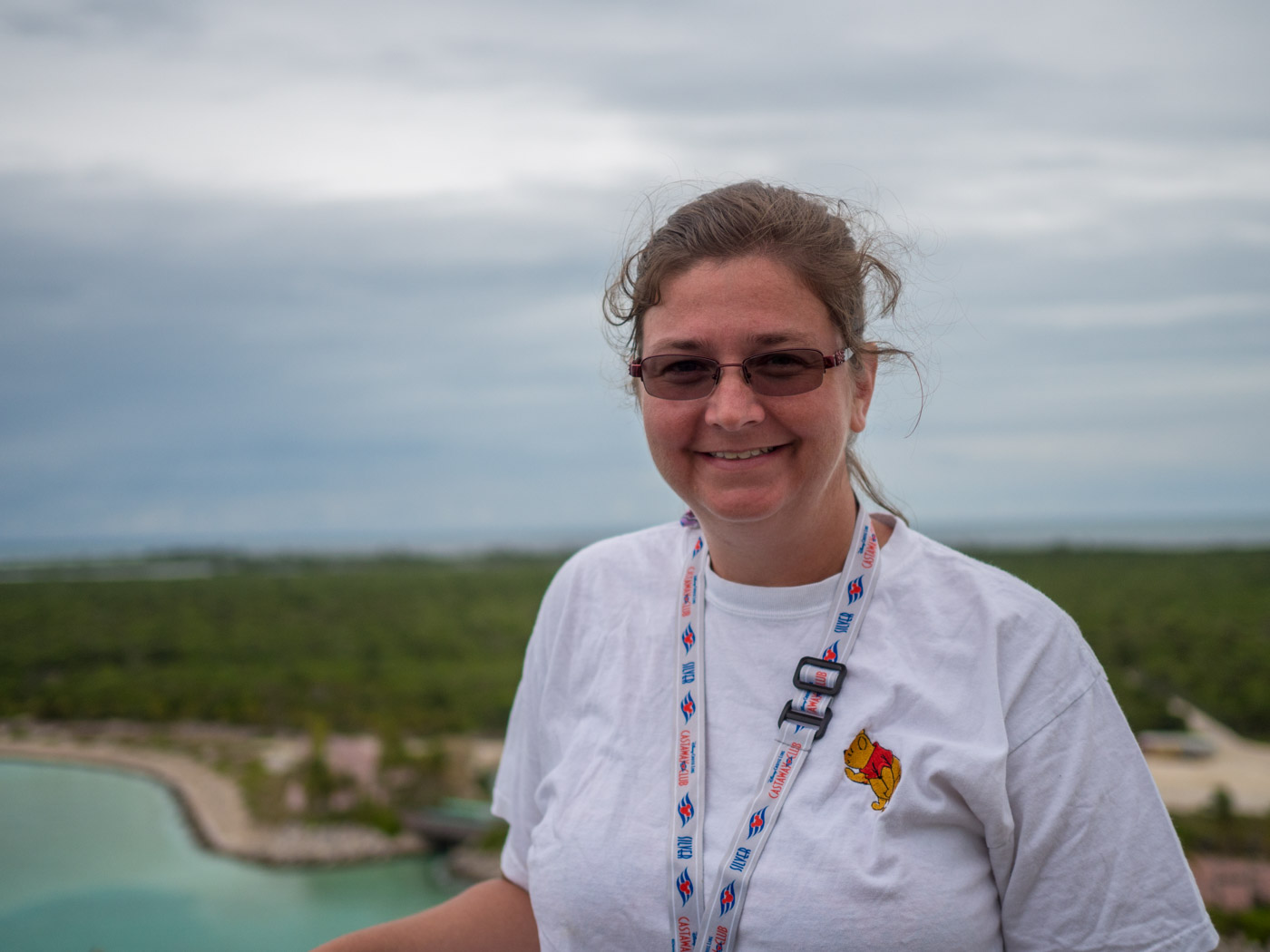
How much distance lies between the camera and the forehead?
1518mm

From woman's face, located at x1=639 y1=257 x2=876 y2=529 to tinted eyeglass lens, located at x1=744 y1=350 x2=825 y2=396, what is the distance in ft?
0.04

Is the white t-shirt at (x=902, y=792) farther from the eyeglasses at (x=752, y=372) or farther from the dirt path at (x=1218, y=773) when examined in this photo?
the dirt path at (x=1218, y=773)

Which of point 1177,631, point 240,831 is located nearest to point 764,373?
point 240,831

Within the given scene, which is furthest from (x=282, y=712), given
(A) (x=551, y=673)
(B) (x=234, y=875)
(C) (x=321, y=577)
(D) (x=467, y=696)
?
(C) (x=321, y=577)

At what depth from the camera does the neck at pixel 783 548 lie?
1.59 m

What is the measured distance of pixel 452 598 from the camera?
42344mm

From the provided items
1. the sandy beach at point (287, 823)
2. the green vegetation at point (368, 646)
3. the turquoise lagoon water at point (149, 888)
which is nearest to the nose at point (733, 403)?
the green vegetation at point (368, 646)

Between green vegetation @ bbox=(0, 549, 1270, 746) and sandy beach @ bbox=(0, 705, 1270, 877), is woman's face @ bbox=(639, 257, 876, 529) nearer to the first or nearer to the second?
green vegetation @ bbox=(0, 549, 1270, 746)

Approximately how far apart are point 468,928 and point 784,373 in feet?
3.83

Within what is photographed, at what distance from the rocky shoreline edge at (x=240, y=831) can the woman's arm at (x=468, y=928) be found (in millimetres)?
9523

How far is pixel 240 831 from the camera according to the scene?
12.2m

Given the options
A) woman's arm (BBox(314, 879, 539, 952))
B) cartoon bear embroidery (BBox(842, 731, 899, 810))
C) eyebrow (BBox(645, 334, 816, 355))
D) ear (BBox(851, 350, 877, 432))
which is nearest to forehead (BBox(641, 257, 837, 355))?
eyebrow (BBox(645, 334, 816, 355))

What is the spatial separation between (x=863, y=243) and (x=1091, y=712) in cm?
90

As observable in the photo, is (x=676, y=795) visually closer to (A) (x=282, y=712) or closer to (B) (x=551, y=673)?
(B) (x=551, y=673)
